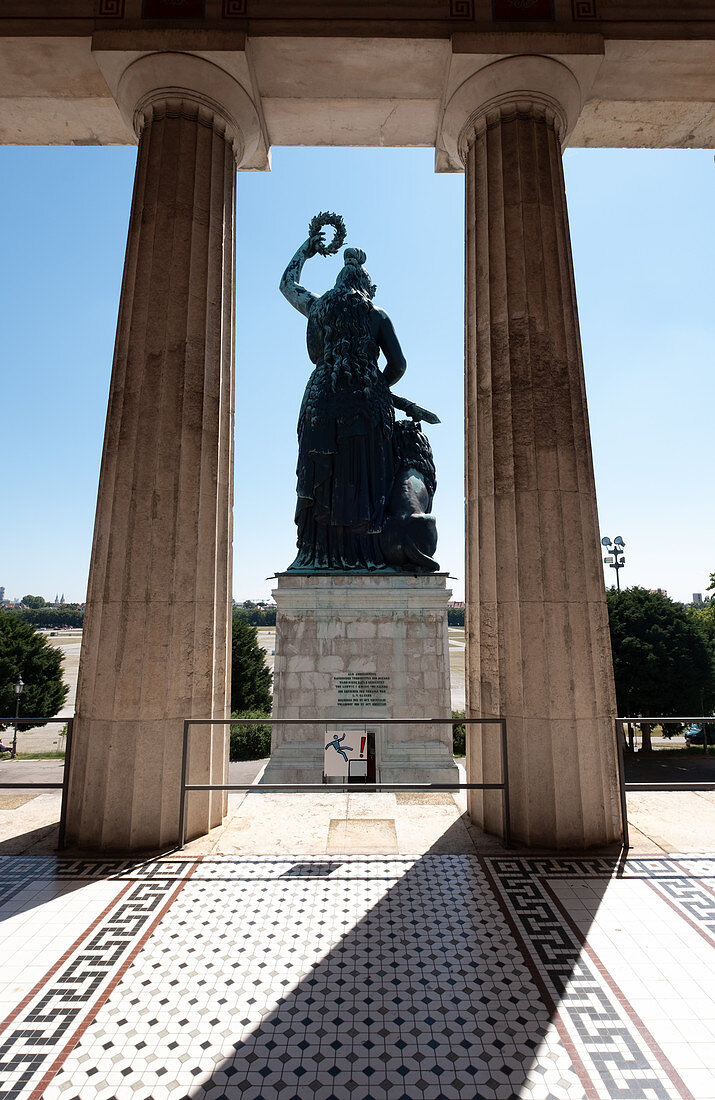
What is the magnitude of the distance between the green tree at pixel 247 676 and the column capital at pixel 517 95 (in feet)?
76.5

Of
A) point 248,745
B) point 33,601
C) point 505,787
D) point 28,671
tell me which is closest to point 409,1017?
point 505,787

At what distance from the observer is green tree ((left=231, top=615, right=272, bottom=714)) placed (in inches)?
1093

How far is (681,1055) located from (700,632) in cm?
2328

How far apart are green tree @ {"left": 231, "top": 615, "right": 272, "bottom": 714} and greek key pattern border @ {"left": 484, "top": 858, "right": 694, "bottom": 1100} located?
2364 cm

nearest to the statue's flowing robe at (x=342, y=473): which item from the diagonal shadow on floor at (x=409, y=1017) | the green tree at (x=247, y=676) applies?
the diagonal shadow on floor at (x=409, y=1017)

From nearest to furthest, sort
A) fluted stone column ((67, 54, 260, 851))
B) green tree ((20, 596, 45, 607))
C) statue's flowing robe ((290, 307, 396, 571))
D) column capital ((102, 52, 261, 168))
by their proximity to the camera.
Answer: fluted stone column ((67, 54, 260, 851)), column capital ((102, 52, 261, 168)), statue's flowing robe ((290, 307, 396, 571)), green tree ((20, 596, 45, 607))

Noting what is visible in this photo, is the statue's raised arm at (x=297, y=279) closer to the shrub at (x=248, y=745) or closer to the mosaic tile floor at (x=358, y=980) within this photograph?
the mosaic tile floor at (x=358, y=980)

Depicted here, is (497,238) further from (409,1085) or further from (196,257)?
(409,1085)

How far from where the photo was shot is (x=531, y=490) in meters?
5.09

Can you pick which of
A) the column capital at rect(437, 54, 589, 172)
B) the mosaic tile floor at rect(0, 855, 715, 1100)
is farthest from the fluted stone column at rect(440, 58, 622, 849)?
the mosaic tile floor at rect(0, 855, 715, 1100)

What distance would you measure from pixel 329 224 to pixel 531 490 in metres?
8.53

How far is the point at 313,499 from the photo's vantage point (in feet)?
33.9

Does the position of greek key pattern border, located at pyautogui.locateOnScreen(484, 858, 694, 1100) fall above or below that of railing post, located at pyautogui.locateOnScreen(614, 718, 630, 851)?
below

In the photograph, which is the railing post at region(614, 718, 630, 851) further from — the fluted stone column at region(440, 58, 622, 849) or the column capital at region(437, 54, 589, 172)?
the column capital at region(437, 54, 589, 172)
